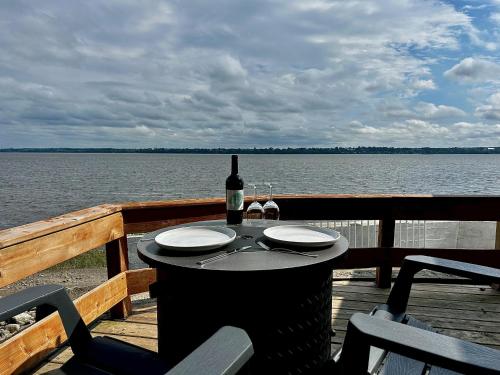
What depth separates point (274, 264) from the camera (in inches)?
48.7

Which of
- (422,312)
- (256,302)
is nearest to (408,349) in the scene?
(256,302)

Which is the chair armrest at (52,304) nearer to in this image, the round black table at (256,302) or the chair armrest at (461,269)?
the round black table at (256,302)

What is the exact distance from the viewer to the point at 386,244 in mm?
3172

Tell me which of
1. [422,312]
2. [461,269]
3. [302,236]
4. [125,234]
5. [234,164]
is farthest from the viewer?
[422,312]

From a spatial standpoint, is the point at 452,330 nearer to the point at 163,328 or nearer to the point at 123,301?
the point at 163,328

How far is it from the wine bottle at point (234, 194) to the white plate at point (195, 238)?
18 cm

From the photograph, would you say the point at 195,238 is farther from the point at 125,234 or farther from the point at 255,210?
the point at 125,234

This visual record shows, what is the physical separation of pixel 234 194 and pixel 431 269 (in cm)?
95

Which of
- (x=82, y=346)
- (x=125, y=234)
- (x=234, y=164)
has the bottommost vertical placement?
(x=82, y=346)

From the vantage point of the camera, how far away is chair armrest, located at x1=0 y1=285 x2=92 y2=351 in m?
1.08

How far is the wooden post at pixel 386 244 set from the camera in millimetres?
3135

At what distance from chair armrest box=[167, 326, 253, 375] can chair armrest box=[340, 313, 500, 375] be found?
1.04 feet

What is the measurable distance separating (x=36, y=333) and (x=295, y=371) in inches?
54.6

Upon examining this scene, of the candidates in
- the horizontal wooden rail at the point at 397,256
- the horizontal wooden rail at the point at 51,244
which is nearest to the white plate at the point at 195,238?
the horizontal wooden rail at the point at 51,244
